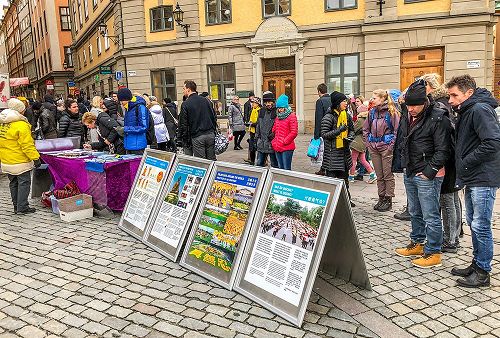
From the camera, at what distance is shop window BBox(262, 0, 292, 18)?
19.7 metres

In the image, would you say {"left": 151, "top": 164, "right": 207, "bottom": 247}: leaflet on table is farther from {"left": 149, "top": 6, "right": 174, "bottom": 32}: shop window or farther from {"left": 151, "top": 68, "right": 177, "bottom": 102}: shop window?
{"left": 149, "top": 6, "right": 174, "bottom": 32}: shop window

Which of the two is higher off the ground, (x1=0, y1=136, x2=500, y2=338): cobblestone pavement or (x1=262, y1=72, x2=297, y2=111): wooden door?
(x1=262, y1=72, x2=297, y2=111): wooden door

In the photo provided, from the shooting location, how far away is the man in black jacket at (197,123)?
7.97 meters

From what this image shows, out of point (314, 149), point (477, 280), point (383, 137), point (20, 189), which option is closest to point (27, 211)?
point (20, 189)

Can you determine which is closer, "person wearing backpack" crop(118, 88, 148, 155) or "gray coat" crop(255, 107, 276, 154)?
"person wearing backpack" crop(118, 88, 148, 155)

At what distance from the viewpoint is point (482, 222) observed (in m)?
4.10

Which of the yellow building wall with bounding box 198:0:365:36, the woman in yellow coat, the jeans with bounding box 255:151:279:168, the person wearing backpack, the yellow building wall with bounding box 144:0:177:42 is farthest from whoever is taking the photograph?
the yellow building wall with bounding box 144:0:177:42

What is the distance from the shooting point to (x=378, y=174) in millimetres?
6922

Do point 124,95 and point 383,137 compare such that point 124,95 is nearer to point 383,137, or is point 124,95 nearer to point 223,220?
point 223,220

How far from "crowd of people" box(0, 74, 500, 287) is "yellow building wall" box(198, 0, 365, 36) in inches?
360

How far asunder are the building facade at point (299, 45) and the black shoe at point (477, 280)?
14.8m

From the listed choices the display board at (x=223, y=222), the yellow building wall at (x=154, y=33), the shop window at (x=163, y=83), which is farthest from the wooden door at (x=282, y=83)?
the display board at (x=223, y=222)

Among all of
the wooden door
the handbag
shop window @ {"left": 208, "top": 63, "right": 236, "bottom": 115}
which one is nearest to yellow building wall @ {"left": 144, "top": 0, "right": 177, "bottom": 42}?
shop window @ {"left": 208, "top": 63, "right": 236, "bottom": 115}

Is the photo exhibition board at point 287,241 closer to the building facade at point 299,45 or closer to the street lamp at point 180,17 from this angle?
the building facade at point 299,45
